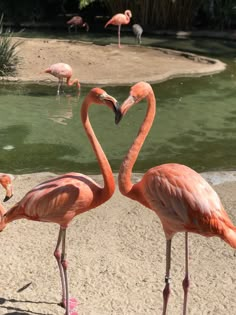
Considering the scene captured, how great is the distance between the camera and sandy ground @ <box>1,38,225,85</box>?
9.95 m

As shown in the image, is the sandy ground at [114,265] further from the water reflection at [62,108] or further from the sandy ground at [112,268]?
the water reflection at [62,108]

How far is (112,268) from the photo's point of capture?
143 inches

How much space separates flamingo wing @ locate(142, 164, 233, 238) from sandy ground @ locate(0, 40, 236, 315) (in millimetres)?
673

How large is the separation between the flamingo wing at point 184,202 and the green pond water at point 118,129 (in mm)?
2935

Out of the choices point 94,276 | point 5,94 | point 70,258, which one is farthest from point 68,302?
point 5,94

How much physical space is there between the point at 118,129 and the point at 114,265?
3.83 metres

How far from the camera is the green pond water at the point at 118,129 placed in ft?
20.1

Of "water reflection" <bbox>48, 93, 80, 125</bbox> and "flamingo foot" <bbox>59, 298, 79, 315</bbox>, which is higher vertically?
"flamingo foot" <bbox>59, 298, 79, 315</bbox>

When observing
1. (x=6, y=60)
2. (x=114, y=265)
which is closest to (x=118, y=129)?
(x=6, y=60)

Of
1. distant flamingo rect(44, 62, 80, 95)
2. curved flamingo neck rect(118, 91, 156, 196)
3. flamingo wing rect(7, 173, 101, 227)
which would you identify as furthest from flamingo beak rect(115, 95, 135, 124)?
distant flamingo rect(44, 62, 80, 95)

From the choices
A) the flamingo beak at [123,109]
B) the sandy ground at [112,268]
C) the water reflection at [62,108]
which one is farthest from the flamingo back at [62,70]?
the flamingo beak at [123,109]

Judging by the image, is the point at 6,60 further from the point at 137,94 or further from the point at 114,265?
the point at 137,94

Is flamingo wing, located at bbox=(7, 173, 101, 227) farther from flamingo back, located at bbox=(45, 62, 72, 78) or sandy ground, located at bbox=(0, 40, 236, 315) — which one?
flamingo back, located at bbox=(45, 62, 72, 78)

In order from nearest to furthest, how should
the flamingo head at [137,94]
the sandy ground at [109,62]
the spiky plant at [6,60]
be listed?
the flamingo head at [137,94] → the spiky plant at [6,60] → the sandy ground at [109,62]
